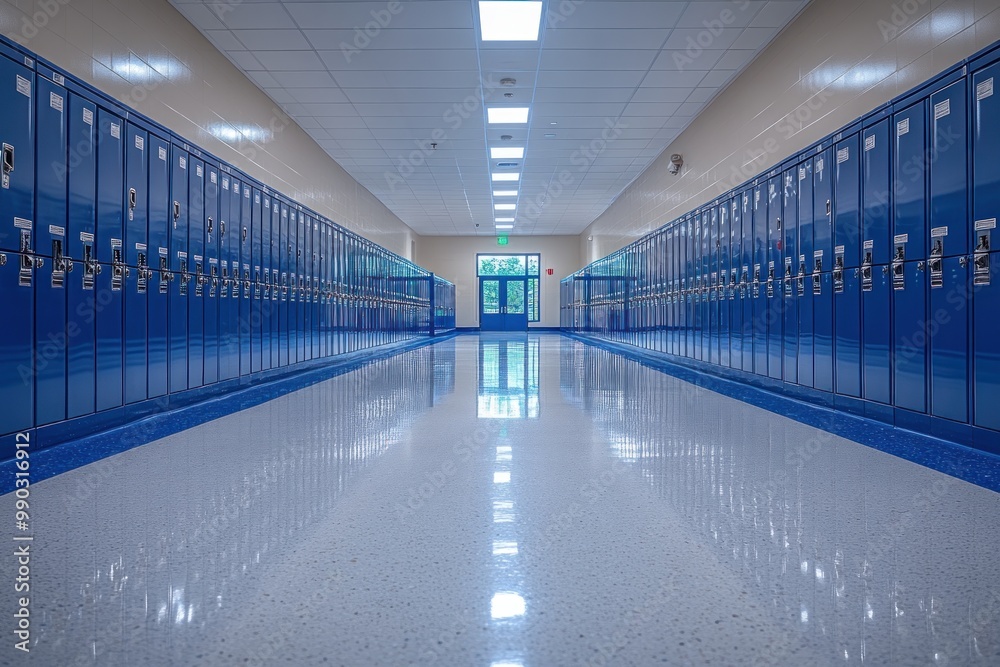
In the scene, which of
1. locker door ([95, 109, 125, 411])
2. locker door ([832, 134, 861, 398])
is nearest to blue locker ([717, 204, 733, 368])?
locker door ([832, 134, 861, 398])

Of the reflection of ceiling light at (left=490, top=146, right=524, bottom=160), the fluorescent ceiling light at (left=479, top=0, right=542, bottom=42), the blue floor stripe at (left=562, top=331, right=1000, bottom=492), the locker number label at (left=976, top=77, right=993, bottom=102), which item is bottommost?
the blue floor stripe at (left=562, top=331, right=1000, bottom=492)

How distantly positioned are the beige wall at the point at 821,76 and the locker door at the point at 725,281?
0.51 meters

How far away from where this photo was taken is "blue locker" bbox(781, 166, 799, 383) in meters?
5.68

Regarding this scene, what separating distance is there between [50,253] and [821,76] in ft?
19.1

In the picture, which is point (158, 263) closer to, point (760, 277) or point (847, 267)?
point (847, 267)

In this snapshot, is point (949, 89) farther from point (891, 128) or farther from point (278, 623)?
point (278, 623)

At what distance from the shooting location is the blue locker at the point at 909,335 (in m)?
3.91

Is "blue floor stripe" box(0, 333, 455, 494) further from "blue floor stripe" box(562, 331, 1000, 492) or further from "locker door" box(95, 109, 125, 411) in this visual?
"blue floor stripe" box(562, 331, 1000, 492)

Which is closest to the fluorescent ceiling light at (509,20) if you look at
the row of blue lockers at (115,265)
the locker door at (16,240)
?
the row of blue lockers at (115,265)

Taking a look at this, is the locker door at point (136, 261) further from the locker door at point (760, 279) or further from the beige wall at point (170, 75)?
the locker door at point (760, 279)

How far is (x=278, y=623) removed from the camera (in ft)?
4.83

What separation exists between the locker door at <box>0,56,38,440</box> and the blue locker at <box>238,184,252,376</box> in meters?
3.05

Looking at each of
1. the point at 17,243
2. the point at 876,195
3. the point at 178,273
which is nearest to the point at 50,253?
the point at 17,243

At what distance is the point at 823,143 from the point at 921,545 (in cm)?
401
